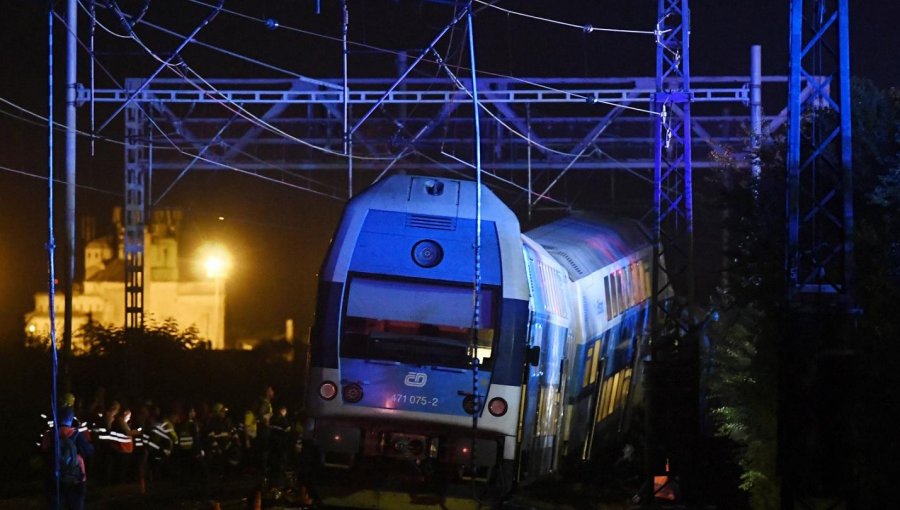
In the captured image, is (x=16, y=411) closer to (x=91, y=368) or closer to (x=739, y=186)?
(x=91, y=368)

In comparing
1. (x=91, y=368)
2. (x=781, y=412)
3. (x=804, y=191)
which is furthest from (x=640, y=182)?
(x=781, y=412)

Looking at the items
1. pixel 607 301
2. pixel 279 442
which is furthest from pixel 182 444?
pixel 607 301

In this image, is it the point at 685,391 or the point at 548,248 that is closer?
the point at 685,391

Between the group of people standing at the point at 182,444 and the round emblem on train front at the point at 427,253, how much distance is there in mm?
5755

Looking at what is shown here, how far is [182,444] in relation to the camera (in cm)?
2139

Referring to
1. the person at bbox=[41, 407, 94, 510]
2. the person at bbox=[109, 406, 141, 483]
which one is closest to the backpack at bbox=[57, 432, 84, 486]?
the person at bbox=[41, 407, 94, 510]

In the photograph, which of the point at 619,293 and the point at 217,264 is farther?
the point at 217,264

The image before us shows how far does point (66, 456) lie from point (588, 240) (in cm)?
1227

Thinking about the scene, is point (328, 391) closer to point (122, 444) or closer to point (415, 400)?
point (415, 400)

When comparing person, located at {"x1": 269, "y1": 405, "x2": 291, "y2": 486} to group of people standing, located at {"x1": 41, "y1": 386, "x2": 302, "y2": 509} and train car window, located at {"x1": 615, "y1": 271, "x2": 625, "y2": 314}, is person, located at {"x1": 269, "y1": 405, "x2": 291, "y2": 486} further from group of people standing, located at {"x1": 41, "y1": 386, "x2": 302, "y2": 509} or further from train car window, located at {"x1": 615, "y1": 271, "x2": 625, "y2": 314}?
train car window, located at {"x1": 615, "y1": 271, "x2": 625, "y2": 314}

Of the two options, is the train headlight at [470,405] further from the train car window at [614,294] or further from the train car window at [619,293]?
the train car window at [619,293]

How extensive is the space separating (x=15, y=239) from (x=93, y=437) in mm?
34653

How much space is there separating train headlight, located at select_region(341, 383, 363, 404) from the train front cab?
0.03 feet

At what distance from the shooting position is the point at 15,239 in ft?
174
